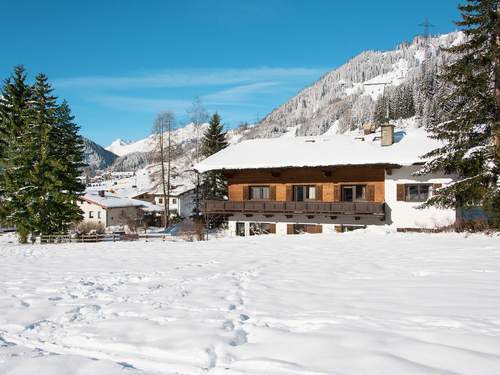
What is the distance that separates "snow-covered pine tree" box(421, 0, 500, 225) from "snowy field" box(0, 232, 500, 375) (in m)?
4.49

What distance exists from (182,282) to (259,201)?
1802 centimetres

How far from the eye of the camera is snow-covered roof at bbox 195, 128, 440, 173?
2431 cm

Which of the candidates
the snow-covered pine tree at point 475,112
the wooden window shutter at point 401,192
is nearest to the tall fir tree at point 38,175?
the wooden window shutter at point 401,192

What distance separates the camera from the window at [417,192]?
23.7 metres

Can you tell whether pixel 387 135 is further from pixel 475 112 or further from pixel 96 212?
pixel 96 212

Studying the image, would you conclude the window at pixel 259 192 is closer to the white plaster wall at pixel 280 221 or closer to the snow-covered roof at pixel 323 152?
the white plaster wall at pixel 280 221

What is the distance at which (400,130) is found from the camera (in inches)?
1131

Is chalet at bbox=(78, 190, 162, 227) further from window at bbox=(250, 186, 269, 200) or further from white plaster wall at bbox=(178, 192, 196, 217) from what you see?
window at bbox=(250, 186, 269, 200)

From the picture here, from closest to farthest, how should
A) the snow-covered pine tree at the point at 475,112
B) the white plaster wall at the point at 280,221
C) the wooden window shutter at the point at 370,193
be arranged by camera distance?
the snow-covered pine tree at the point at 475,112 < the wooden window shutter at the point at 370,193 < the white plaster wall at the point at 280,221

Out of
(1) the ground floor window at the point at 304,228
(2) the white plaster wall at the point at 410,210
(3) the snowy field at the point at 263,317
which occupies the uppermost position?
(2) the white plaster wall at the point at 410,210

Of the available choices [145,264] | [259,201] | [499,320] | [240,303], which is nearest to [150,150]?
[259,201]

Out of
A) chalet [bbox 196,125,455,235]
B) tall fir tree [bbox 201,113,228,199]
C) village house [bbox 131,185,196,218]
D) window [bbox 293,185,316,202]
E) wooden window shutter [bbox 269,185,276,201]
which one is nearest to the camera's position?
chalet [bbox 196,125,455,235]

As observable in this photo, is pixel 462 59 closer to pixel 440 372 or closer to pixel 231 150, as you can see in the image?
pixel 440 372

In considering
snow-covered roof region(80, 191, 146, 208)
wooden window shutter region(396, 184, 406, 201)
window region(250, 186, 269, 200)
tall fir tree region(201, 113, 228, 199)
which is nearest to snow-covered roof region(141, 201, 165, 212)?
snow-covered roof region(80, 191, 146, 208)
